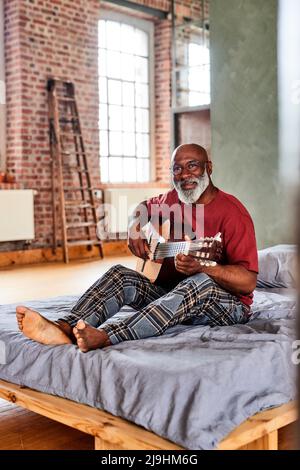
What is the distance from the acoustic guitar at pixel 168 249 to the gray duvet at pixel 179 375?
29 cm

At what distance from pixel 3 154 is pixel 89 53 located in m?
1.83

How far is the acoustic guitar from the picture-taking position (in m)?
2.42

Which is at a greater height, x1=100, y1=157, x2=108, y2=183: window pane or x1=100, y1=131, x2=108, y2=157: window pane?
x1=100, y1=131, x2=108, y2=157: window pane

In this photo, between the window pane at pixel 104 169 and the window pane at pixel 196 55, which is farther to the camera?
the window pane at pixel 196 55

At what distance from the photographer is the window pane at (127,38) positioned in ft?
28.6

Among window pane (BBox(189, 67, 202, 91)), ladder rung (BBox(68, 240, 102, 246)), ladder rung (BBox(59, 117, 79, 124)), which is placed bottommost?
ladder rung (BBox(68, 240, 102, 246))

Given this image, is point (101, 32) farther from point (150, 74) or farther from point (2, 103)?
point (2, 103)

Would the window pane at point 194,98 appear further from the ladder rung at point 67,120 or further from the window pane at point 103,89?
the ladder rung at point 67,120

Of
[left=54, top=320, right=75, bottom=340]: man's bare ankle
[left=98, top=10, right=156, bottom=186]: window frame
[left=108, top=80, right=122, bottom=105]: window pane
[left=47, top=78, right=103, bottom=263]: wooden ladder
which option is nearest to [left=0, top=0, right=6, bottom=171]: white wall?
[left=47, top=78, right=103, bottom=263]: wooden ladder

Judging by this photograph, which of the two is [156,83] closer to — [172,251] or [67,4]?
[67,4]

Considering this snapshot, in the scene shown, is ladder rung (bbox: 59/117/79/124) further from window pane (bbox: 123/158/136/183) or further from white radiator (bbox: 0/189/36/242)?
window pane (bbox: 123/158/136/183)

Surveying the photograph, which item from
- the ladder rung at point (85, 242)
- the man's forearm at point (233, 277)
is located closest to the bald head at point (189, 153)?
the man's forearm at point (233, 277)

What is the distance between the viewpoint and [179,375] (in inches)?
70.9
